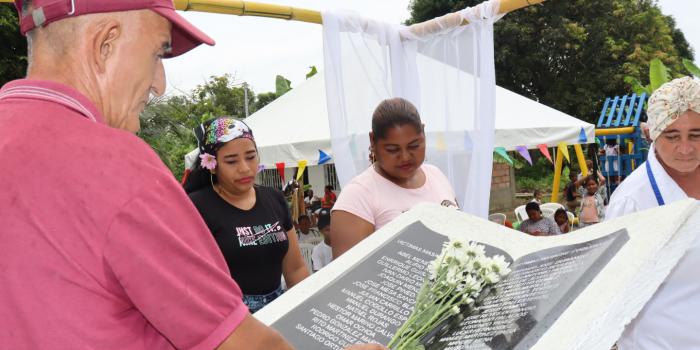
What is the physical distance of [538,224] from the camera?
7.80 metres

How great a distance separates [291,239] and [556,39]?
2268 cm

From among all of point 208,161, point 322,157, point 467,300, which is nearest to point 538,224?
point 322,157

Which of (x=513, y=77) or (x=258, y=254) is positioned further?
(x=513, y=77)

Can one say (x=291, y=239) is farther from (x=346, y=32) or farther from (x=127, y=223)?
(x=127, y=223)

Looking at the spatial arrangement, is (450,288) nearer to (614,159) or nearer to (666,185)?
(666,185)

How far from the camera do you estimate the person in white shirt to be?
6.23 ft

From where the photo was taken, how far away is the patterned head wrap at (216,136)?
2908 mm

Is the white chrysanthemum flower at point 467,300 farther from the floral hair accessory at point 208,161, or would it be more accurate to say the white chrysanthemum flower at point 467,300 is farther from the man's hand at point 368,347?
the floral hair accessory at point 208,161

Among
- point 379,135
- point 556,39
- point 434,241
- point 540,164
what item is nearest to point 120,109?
point 434,241

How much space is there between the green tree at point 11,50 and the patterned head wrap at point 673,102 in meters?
14.3

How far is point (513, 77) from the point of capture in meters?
24.6

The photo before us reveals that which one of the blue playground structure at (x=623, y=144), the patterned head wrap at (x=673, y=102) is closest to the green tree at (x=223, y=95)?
the blue playground structure at (x=623, y=144)

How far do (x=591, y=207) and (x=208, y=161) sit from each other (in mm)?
7196

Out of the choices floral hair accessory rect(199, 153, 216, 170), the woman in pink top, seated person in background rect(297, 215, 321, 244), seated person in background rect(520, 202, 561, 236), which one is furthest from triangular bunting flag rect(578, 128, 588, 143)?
floral hair accessory rect(199, 153, 216, 170)
